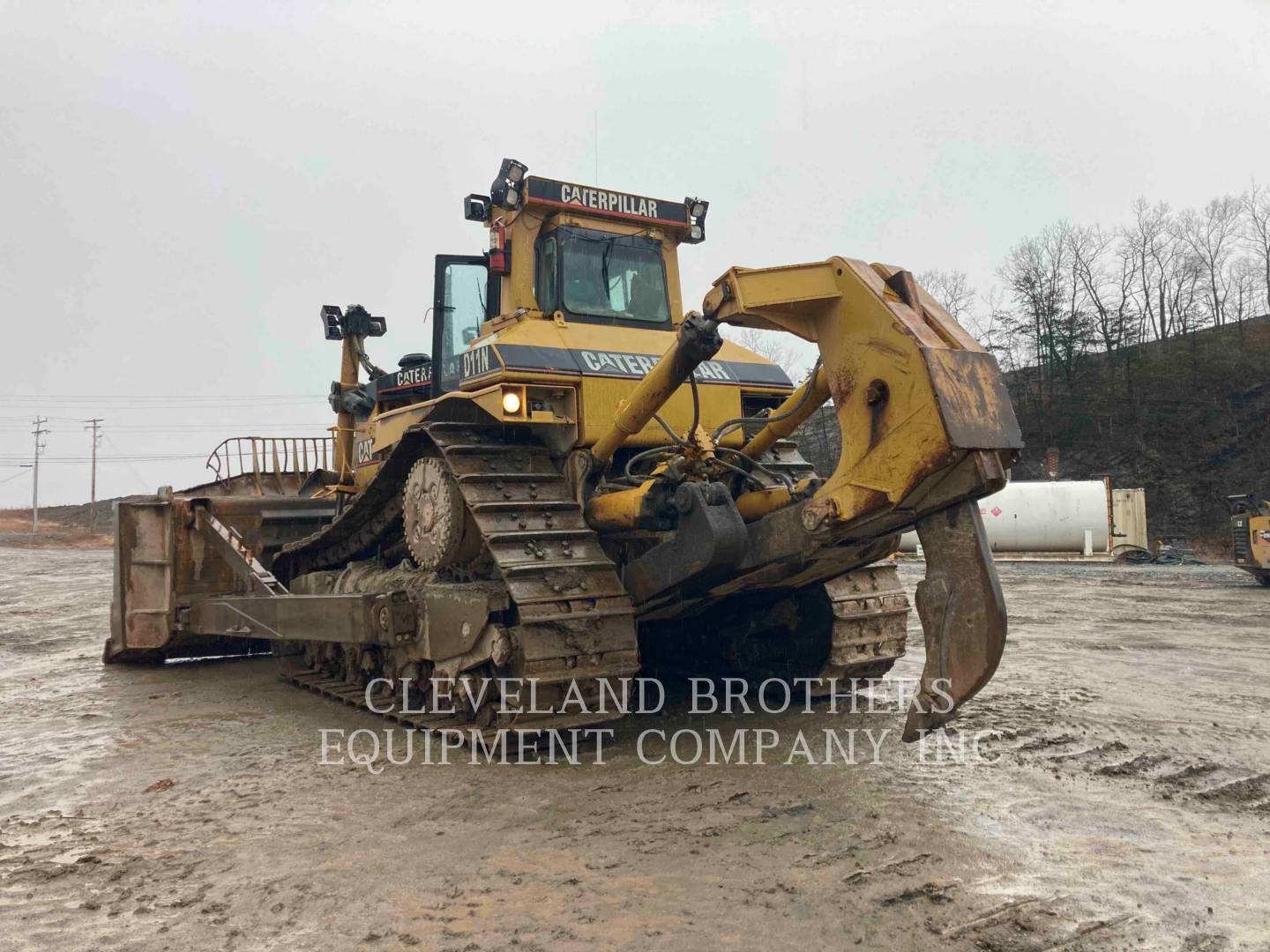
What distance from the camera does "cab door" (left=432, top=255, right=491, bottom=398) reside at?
7227 millimetres

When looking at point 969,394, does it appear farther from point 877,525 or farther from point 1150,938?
point 1150,938

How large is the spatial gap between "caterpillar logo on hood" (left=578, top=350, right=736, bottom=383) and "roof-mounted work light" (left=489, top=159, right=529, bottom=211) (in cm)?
132

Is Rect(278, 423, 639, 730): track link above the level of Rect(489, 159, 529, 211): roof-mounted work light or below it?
below

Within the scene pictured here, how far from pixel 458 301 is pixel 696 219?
1.78 m

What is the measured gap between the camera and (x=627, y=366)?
6.24 m

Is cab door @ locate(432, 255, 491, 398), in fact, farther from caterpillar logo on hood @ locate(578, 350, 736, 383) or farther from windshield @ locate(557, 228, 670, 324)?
caterpillar logo on hood @ locate(578, 350, 736, 383)

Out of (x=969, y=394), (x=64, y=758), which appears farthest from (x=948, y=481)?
(x=64, y=758)

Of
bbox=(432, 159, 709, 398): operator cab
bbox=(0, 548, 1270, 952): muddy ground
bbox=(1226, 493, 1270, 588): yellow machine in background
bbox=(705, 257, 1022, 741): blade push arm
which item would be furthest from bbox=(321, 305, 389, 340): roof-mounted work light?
bbox=(1226, 493, 1270, 588): yellow machine in background

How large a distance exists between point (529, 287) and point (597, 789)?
3.42 metres

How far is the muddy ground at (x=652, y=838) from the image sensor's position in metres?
3.34

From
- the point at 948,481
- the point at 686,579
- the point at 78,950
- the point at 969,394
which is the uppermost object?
the point at 969,394

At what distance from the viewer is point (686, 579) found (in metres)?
5.26

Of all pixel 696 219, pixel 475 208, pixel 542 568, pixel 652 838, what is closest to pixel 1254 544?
pixel 696 219

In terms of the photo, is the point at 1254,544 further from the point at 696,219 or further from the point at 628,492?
the point at 628,492
